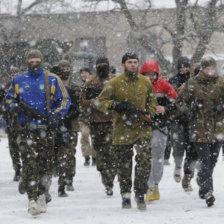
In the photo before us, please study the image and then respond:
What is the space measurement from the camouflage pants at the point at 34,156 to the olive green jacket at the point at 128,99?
741 millimetres

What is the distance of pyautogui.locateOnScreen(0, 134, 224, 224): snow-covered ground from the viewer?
6078 millimetres

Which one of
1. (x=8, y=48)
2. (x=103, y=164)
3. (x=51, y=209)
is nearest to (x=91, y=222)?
(x=51, y=209)

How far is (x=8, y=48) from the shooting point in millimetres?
25875

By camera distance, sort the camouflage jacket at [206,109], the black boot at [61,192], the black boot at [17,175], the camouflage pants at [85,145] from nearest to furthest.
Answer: the camouflage jacket at [206,109]
the black boot at [61,192]
the black boot at [17,175]
the camouflage pants at [85,145]

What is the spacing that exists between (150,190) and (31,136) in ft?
6.13

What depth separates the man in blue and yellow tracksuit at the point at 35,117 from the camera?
21.0 feet

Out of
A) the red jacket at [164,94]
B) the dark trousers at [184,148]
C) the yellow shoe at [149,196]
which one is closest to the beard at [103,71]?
the red jacket at [164,94]

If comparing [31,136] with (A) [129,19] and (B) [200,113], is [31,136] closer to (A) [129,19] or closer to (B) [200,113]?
(B) [200,113]

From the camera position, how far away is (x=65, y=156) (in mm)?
8070

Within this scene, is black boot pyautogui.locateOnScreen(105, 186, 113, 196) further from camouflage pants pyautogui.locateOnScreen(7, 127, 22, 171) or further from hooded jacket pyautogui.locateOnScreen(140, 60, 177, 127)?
camouflage pants pyautogui.locateOnScreen(7, 127, 22, 171)

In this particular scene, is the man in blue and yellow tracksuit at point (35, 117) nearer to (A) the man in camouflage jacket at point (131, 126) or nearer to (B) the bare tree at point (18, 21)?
(A) the man in camouflage jacket at point (131, 126)

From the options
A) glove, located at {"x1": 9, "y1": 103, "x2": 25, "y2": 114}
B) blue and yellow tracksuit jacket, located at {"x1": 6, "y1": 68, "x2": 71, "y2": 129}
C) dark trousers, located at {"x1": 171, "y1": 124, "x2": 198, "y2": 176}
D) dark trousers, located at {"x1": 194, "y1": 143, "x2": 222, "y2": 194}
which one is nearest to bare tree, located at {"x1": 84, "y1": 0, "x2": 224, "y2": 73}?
dark trousers, located at {"x1": 171, "y1": 124, "x2": 198, "y2": 176}

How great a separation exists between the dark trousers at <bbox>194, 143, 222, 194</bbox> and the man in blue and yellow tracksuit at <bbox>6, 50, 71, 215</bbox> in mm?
1734

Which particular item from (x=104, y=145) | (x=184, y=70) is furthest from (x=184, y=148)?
(x=104, y=145)
